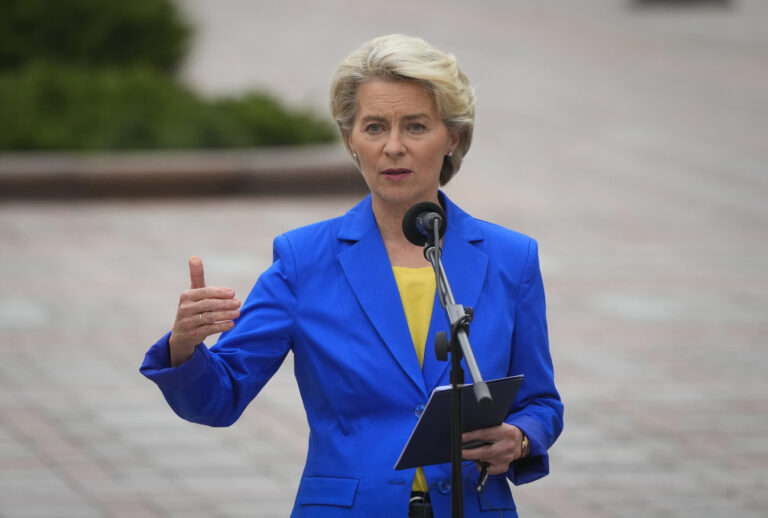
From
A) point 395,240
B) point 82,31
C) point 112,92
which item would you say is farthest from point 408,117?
point 82,31

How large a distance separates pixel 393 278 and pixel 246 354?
0.37 metres

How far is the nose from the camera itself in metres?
2.80

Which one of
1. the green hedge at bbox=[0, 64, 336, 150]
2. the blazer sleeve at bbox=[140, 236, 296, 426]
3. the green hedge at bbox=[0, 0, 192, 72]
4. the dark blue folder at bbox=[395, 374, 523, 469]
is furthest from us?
the green hedge at bbox=[0, 0, 192, 72]

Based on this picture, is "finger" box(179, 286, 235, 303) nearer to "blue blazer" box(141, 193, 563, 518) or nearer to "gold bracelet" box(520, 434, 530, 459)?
"blue blazer" box(141, 193, 563, 518)

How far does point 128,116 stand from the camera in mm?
12484

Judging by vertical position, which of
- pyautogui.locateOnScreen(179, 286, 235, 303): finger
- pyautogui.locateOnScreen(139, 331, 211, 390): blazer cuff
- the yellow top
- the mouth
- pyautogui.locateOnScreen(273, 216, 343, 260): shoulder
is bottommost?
pyautogui.locateOnScreen(139, 331, 211, 390): blazer cuff

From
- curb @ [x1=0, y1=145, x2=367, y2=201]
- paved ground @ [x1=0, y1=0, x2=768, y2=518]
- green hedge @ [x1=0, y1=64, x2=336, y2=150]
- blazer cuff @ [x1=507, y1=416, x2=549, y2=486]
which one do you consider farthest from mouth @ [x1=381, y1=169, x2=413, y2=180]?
green hedge @ [x1=0, y1=64, x2=336, y2=150]

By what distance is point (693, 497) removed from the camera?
5484 millimetres

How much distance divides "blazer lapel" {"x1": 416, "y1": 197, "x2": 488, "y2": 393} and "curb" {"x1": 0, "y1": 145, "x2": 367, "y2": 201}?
8.66 m

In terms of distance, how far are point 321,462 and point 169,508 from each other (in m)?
2.75

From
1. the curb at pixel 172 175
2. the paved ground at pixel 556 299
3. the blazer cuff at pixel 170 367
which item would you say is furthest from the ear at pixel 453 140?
the curb at pixel 172 175

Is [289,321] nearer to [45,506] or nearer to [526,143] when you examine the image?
[45,506]

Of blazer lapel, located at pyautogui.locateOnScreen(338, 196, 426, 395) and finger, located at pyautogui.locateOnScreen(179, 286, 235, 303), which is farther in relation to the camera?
blazer lapel, located at pyautogui.locateOnScreen(338, 196, 426, 395)

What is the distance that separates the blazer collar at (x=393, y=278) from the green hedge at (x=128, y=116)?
9.56m
